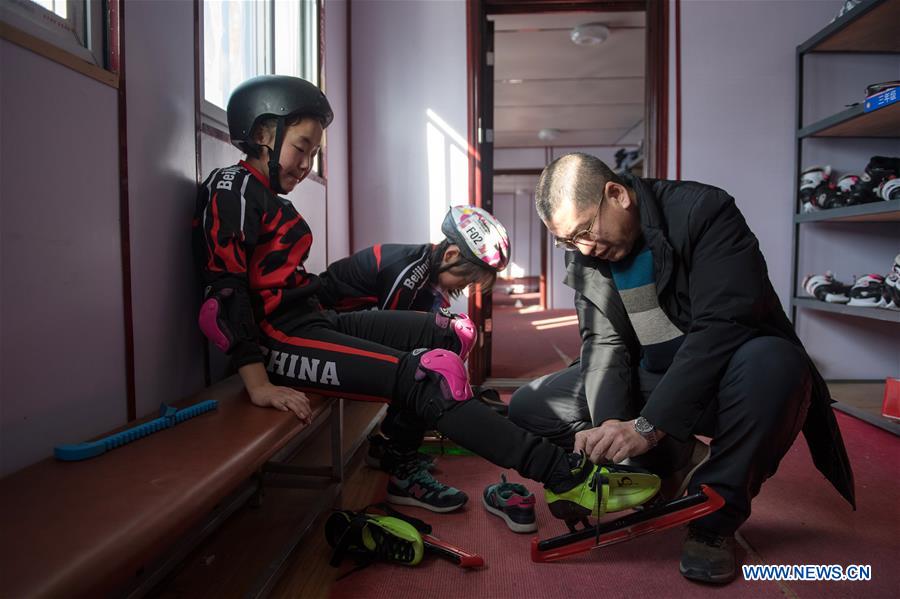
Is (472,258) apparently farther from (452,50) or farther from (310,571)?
(452,50)

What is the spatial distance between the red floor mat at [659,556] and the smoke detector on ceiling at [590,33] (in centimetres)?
341

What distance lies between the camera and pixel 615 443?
118 cm

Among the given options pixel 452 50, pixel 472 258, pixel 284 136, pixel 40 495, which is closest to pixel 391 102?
pixel 452 50

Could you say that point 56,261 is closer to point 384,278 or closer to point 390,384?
point 390,384

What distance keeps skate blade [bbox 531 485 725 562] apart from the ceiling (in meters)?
3.38

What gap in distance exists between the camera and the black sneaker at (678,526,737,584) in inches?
46.1

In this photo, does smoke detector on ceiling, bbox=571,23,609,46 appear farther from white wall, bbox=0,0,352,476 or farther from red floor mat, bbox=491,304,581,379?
white wall, bbox=0,0,352,476

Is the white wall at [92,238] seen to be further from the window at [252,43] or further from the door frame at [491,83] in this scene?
the door frame at [491,83]

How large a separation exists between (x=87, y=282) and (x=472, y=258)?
119 centimetres

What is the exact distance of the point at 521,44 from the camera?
14.8 feet

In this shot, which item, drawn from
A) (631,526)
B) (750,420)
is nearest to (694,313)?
A: (750,420)

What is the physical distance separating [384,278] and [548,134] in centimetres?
611

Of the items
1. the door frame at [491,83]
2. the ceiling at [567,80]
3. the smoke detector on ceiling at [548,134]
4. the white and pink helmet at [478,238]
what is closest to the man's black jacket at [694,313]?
the white and pink helmet at [478,238]

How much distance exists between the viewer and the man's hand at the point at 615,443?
3.84ft
